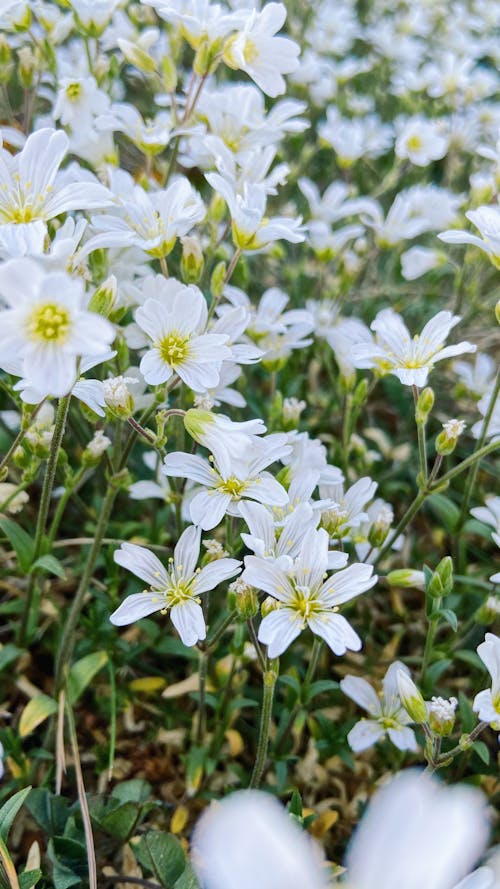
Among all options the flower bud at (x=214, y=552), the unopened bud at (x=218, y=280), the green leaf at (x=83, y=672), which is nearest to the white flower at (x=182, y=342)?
the unopened bud at (x=218, y=280)

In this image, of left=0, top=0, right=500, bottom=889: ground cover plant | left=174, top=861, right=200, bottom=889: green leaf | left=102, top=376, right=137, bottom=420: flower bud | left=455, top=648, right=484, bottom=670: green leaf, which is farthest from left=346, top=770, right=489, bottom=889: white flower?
left=455, top=648, right=484, bottom=670: green leaf

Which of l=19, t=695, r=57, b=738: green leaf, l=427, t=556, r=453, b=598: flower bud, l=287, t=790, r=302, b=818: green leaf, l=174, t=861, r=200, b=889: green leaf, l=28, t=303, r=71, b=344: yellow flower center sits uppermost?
l=28, t=303, r=71, b=344: yellow flower center

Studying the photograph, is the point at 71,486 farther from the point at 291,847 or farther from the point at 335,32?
the point at 335,32

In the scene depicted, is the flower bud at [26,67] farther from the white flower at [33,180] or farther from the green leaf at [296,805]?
the green leaf at [296,805]

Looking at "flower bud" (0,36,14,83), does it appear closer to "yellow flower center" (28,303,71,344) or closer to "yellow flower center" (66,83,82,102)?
"yellow flower center" (66,83,82,102)

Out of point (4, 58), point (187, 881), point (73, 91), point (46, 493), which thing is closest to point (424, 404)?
point (46, 493)

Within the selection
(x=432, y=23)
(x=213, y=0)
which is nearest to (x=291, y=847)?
(x=213, y=0)
